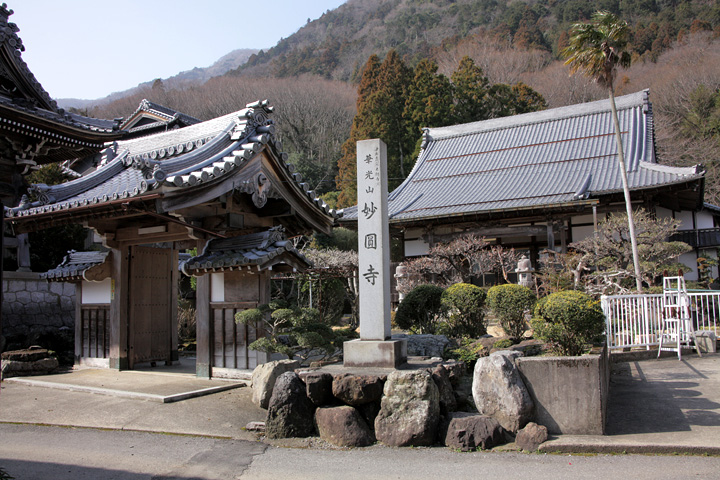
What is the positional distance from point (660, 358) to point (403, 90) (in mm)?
26260

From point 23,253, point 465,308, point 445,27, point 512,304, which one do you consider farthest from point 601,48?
point 445,27

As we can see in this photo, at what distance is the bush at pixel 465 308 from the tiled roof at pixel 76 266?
669 centimetres

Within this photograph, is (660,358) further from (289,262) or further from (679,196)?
(679,196)

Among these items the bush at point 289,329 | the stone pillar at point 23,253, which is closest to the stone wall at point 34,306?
the stone pillar at point 23,253

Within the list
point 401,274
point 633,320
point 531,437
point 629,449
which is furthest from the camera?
Answer: point 401,274

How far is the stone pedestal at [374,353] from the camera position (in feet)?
22.4

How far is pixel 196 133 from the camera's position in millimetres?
10664

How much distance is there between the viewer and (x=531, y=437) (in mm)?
5711

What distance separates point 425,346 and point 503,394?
2.95 metres

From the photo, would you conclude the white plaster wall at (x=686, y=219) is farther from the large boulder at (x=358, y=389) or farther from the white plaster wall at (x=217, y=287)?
the large boulder at (x=358, y=389)

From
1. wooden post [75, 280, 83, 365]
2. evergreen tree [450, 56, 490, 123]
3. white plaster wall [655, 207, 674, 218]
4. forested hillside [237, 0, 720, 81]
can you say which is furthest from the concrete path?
forested hillside [237, 0, 720, 81]

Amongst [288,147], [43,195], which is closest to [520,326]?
[43,195]

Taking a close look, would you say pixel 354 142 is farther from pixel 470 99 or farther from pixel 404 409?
pixel 404 409

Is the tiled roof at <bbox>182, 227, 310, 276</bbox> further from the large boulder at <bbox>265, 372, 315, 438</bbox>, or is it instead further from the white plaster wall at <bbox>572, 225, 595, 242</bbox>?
the white plaster wall at <bbox>572, 225, 595, 242</bbox>
